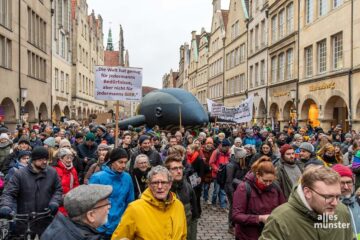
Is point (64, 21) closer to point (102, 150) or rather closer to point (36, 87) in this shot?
point (36, 87)

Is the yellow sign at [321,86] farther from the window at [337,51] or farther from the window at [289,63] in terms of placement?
the window at [289,63]

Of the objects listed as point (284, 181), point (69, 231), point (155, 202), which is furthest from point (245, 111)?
point (69, 231)

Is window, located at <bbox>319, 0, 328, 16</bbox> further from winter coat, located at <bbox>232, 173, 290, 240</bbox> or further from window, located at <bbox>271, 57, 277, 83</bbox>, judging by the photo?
winter coat, located at <bbox>232, 173, 290, 240</bbox>

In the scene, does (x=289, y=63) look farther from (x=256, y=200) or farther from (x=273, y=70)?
(x=256, y=200)

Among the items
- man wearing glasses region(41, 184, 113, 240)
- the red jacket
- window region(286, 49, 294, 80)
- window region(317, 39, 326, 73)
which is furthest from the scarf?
A: window region(286, 49, 294, 80)

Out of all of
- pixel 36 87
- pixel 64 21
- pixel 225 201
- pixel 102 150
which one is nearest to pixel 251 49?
pixel 64 21

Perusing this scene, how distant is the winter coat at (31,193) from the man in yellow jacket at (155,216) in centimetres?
161

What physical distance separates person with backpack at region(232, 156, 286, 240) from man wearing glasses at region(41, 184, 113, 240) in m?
1.92

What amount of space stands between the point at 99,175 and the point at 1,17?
20.5 meters

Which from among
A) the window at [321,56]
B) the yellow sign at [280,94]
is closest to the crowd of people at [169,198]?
the window at [321,56]

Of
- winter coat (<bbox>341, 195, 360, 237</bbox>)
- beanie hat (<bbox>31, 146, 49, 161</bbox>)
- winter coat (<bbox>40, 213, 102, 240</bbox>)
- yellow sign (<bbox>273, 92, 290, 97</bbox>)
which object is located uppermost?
yellow sign (<bbox>273, 92, 290, 97</bbox>)

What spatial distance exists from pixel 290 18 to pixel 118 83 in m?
23.9

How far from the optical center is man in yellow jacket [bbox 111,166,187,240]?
3.81 meters

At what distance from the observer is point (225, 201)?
10.6 metres
